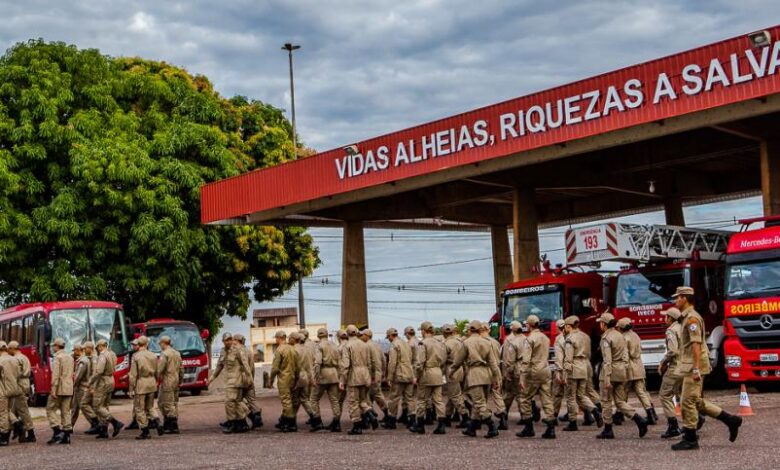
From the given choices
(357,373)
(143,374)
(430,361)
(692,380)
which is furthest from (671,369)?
(143,374)

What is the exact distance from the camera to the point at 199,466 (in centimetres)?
1256

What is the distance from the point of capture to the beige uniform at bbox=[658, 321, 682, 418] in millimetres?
12727

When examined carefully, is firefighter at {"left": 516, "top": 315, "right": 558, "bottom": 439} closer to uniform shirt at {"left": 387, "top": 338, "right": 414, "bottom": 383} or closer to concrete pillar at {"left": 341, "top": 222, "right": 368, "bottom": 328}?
uniform shirt at {"left": 387, "top": 338, "right": 414, "bottom": 383}

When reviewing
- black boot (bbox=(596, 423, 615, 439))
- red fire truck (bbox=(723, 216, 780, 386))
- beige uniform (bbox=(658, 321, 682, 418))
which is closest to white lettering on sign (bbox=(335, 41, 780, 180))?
red fire truck (bbox=(723, 216, 780, 386))

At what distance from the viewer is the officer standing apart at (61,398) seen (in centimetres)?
1656

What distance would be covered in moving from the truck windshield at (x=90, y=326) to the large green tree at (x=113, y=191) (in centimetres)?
284

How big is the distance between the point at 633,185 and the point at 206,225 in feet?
44.8

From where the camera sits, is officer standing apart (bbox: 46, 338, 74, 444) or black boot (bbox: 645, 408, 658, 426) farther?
officer standing apart (bbox: 46, 338, 74, 444)

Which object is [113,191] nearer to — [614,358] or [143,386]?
[143,386]

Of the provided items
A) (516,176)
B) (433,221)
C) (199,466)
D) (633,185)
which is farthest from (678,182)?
(199,466)

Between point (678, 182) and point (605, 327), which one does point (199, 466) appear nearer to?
point (605, 327)

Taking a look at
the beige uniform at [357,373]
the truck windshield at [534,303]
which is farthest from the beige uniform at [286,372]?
the truck windshield at [534,303]

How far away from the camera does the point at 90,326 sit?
26.6 meters

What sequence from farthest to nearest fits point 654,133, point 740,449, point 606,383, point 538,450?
point 654,133
point 606,383
point 538,450
point 740,449
